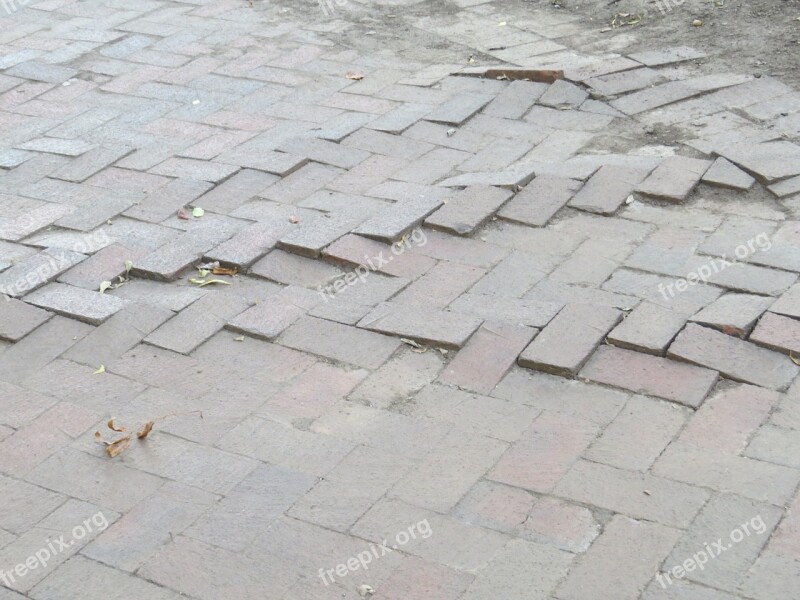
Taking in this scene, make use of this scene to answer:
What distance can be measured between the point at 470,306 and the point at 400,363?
0.47 metres

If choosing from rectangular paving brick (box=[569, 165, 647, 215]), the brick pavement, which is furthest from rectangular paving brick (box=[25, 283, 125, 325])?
rectangular paving brick (box=[569, 165, 647, 215])

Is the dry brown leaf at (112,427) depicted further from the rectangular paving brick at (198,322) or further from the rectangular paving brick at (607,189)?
the rectangular paving brick at (607,189)

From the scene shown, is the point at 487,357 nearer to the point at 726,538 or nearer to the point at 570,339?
the point at 570,339

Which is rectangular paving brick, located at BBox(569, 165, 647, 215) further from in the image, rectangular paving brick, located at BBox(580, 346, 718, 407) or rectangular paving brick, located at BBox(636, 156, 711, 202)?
rectangular paving brick, located at BBox(580, 346, 718, 407)

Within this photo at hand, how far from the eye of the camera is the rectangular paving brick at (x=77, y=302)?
4.40m

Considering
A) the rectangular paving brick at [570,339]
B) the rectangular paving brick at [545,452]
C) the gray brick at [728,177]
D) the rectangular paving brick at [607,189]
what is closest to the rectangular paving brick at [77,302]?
the rectangular paving brick at [570,339]

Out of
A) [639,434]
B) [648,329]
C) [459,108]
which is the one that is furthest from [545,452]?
[459,108]

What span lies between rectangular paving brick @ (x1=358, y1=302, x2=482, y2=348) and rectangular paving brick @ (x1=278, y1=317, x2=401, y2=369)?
0.06 meters

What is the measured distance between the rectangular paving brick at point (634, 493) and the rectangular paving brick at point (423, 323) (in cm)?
86

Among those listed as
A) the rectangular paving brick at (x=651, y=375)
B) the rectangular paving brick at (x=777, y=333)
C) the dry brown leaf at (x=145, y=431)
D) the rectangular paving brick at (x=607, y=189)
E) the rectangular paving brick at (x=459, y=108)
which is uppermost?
the rectangular paving brick at (x=459, y=108)

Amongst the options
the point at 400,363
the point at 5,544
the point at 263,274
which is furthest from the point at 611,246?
the point at 5,544

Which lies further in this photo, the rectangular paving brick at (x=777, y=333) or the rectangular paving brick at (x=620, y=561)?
the rectangular paving brick at (x=777, y=333)

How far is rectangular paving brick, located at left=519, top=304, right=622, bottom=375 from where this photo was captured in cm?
394

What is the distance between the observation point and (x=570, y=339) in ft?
13.3
